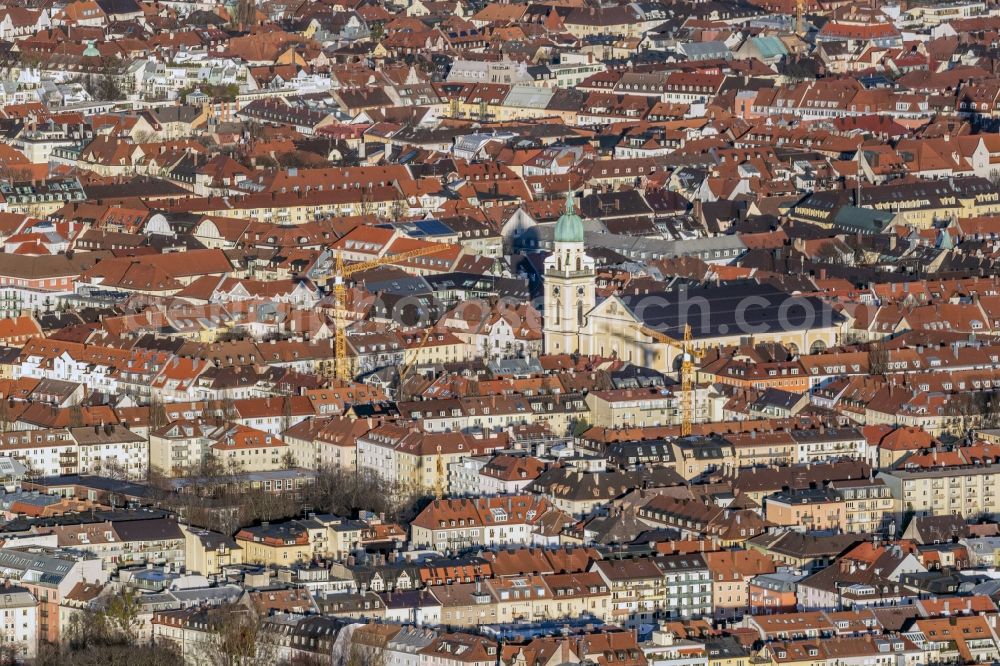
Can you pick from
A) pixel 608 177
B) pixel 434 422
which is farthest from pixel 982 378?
pixel 608 177

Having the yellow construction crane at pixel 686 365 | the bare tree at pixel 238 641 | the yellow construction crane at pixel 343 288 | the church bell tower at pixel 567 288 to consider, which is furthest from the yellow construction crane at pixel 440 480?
the church bell tower at pixel 567 288

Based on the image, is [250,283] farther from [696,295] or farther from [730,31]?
[730,31]

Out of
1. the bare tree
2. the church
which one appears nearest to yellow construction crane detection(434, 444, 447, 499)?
the church

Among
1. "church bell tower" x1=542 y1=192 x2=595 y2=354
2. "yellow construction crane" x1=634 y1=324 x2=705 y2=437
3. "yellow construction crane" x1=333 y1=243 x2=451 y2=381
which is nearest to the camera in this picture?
"yellow construction crane" x1=634 y1=324 x2=705 y2=437

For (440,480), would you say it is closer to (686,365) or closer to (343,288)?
(686,365)

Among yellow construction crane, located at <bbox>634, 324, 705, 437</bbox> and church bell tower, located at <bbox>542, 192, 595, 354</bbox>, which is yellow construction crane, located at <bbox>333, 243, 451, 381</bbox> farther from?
yellow construction crane, located at <bbox>634, 324, 705, 437</bbox>
